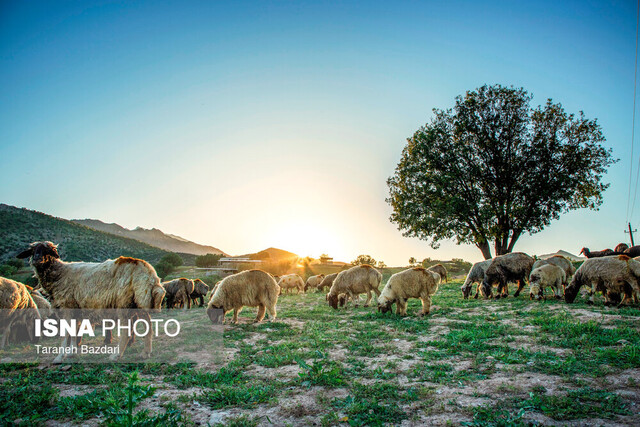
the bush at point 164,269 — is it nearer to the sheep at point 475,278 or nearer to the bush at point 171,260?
the bush at point 171,260

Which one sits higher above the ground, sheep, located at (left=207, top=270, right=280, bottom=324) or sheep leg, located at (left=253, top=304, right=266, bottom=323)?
sheep, located at (left=207, top=270, right=280, bottom=324)

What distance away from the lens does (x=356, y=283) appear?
15383 millimetres

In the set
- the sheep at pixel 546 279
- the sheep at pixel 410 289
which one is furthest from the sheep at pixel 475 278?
the sheep at pixel 410 289

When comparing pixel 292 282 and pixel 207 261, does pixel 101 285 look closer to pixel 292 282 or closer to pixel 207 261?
pixel 292 282

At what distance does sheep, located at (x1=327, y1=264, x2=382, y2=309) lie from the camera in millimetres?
15203

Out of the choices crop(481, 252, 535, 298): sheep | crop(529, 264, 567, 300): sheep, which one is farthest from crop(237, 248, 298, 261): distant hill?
crop(529, 264, 567, 300): sheep

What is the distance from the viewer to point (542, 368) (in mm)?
5086

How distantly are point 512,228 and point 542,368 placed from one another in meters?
21.9

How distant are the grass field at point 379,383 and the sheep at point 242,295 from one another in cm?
307

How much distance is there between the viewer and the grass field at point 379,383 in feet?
12.1

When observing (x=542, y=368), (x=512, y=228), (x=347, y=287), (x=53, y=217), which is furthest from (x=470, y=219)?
(x=53, y=217)

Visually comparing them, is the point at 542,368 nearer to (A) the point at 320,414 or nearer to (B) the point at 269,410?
(A) the point at 320,414

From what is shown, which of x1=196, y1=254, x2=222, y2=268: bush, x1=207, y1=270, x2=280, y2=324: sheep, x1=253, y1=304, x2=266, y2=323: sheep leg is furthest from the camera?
x1=196, y1=254, x2=222, y2=268: bush

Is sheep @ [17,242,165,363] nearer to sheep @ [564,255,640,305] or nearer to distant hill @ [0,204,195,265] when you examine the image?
sheep @ [564,255,640,305]
